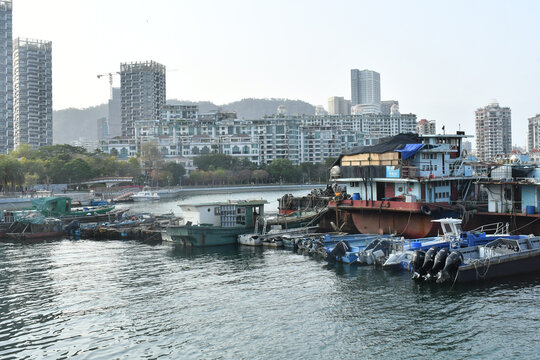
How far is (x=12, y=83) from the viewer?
185875mm

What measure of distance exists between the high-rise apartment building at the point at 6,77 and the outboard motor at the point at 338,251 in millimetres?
165112

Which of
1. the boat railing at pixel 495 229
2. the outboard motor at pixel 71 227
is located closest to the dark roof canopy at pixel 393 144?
the boat railing at pixel 495 229

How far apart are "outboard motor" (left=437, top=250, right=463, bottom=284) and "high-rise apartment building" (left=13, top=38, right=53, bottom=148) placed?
185 m

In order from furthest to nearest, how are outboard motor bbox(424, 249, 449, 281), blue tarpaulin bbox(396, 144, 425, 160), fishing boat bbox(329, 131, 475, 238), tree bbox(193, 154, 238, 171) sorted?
tree bbox(193, 154, 238, 171)
blue tarpaulin bbox(396, 144, 425, 160)
fishing boat bbox(329, 131, 475, 238)
outboard motor bbox(424, 249, 449, 281)

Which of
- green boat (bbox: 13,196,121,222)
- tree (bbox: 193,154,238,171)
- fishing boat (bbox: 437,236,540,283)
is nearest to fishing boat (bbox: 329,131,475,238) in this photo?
fishing boat (bbox: 437,236,540,283)

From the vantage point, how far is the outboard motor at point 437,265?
2650cm

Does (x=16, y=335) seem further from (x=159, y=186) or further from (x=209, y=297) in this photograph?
(x=159, y=186)

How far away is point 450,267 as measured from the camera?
2623 centimetres

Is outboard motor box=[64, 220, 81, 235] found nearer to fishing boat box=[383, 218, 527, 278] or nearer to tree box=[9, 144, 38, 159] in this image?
fishing boat box=[383, 218, 527, 278]

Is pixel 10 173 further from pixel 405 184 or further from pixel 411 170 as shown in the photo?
pixel 411 170

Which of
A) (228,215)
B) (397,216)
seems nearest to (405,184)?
(397,216)

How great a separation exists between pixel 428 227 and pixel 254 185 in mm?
101732

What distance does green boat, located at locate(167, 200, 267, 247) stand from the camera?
130 feet

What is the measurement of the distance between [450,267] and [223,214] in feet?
63.6
